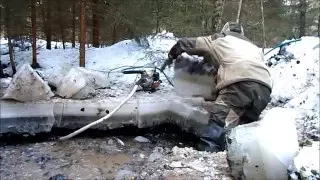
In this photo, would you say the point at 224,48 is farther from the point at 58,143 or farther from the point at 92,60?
the point at 92,60

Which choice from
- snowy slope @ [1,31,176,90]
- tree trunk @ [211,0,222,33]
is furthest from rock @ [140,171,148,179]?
tree trunk @ [211,0,222,33]

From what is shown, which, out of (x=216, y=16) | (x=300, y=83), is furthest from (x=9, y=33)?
(x=300, y=83)

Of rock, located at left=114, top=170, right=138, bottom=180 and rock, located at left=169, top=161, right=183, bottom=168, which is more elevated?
rock, located at left=169, top=161, right=183, bottom=168

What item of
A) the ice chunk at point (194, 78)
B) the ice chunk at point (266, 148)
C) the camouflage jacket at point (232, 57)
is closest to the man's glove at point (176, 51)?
the camouflage jacket at point (232, 57)

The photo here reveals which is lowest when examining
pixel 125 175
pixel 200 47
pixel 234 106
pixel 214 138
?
pixel 125 175

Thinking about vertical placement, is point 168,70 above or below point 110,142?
above

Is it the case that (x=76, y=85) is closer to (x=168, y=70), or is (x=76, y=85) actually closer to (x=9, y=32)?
(x=168, y=70)

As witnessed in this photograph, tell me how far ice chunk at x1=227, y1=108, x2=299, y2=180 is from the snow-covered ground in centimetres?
69

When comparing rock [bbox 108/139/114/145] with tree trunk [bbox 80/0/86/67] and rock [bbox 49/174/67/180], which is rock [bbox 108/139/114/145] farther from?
tree trunk [bbox 80/0/86/67]

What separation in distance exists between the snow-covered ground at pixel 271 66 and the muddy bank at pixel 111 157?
3.21ft

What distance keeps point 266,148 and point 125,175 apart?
1.79m

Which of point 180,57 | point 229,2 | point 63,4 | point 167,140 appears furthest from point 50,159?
point 229,2

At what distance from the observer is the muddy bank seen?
3.47 m

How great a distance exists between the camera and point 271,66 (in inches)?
273
